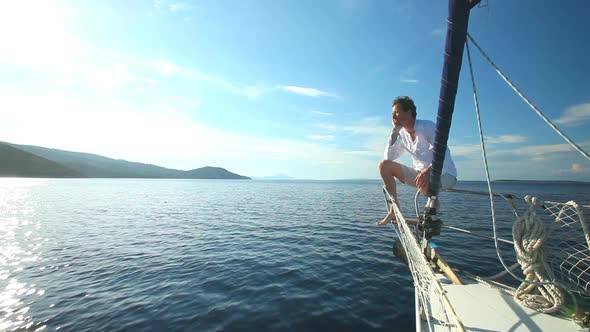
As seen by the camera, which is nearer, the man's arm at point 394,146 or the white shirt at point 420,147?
the white shirt at point 420,147

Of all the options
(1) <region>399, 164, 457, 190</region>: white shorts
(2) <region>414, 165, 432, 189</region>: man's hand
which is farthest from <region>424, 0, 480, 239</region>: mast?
(1) <region>399, 164, 457, 190</region>: white shorts

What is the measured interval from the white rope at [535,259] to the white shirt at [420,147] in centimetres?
189

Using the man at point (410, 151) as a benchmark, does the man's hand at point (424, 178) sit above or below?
below

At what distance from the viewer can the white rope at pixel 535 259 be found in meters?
3.39

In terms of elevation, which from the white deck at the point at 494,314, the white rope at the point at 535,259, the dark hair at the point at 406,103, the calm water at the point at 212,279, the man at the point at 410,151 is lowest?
the calm water at the point at 212,279

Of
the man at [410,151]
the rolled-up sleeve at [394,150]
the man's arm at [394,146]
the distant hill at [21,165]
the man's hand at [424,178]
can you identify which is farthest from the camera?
the distant hill at [21,165]

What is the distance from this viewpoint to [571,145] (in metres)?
3.16

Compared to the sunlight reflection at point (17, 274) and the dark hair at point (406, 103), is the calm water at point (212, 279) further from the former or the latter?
the dark hair at point (406, 103)

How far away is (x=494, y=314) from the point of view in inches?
142

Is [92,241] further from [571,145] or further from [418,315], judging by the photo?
[571,145]

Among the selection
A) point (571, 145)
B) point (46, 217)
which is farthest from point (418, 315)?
point (46, 217)

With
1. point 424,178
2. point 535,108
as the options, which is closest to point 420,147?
point 424,178

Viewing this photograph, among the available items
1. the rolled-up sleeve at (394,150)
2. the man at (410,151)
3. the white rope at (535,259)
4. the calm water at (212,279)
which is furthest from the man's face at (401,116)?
the calm water at (212,279)

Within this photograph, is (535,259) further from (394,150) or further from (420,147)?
(394,150)
